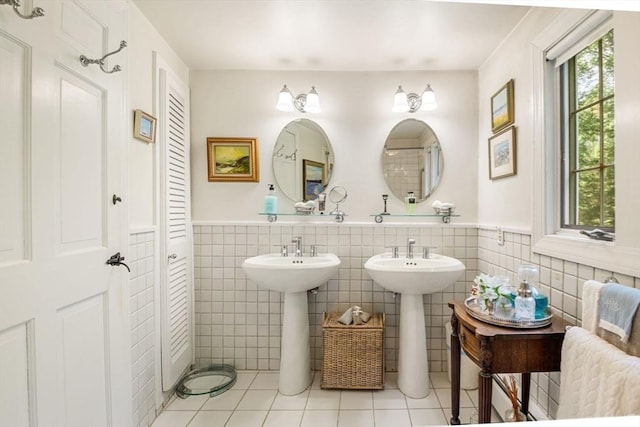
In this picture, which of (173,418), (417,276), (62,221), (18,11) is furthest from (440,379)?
(18,11)

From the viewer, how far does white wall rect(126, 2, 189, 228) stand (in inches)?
60.6

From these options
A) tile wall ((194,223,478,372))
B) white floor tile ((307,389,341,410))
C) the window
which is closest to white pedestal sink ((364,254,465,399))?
tile wall ((194,223,478,372))

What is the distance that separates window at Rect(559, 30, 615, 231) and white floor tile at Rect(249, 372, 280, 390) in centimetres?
199

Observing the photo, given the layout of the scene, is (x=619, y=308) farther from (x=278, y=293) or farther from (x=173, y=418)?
(x=173, y=418)

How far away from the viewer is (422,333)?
194 cm

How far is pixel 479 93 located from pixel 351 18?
1.16m

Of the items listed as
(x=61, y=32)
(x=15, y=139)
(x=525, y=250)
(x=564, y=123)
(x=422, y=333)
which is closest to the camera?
(x=15, y=139)

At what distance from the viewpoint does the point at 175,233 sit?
1956mm

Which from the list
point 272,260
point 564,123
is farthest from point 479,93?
point 272,260

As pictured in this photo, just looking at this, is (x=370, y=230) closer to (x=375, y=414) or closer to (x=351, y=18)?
(x=375, y=414)

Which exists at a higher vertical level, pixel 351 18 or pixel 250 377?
pixel 351 18

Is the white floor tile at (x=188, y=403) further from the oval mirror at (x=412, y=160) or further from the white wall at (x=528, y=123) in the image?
the white wall at (x=528, y=123)

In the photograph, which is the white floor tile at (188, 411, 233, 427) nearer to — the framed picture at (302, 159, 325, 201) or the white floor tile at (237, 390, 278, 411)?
the white floor tile at (237, 390, 278, 411)

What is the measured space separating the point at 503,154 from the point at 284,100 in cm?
150
